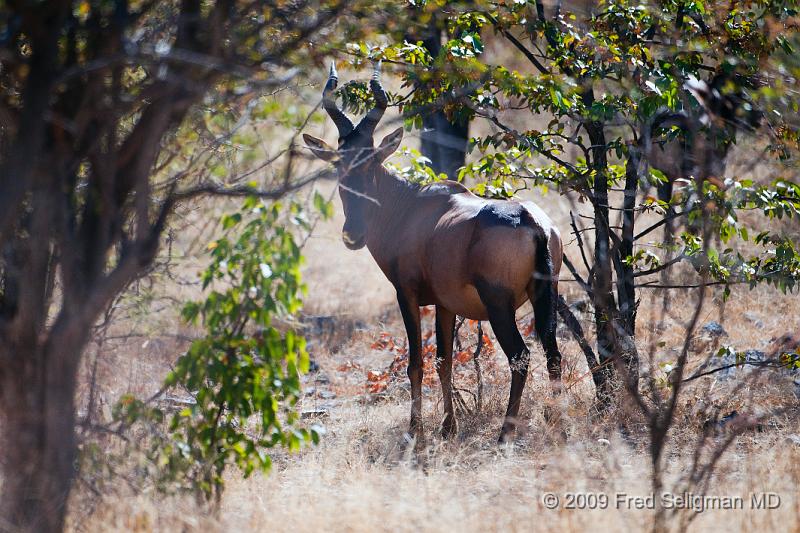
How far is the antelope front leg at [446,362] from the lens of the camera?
7.93m

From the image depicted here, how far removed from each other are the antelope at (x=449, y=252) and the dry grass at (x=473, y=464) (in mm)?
398

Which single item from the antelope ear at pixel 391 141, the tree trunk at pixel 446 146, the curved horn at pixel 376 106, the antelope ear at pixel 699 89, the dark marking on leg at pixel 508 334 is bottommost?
the dark marking on leg at pixel 508 334

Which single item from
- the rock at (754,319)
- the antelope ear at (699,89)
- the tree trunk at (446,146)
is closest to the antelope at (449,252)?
the antelope ear at (699,89)

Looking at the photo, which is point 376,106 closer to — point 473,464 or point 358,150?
point 358,150

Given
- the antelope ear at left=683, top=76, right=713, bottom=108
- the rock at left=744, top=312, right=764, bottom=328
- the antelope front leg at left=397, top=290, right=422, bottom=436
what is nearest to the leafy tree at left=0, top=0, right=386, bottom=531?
the antelope ear at left=683, top=76, right=713, bottom=108

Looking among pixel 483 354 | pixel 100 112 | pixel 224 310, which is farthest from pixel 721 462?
pixel 100 112

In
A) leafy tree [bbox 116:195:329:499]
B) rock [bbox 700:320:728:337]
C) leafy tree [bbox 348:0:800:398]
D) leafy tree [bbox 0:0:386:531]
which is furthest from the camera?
rock [bbox 700:320:728:337]

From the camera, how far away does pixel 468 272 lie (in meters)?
7.64

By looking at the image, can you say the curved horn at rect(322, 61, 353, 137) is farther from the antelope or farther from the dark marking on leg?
the dark marking on leg

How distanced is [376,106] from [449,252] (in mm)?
1653

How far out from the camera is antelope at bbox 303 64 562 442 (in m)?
7.43

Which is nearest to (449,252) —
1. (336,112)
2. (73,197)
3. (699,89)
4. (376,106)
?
(376,106)

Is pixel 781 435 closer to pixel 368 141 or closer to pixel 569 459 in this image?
pixel 569 459

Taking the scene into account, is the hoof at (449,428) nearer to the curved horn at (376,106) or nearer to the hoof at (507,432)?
the hoof at (507,432)
